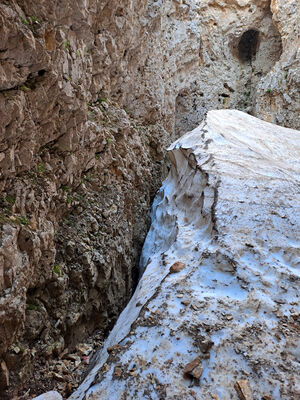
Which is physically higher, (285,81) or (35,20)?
(285,81)

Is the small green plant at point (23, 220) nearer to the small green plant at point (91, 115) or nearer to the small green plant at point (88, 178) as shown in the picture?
the small green plant at point (88, 178)

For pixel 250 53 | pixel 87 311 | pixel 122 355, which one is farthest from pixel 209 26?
pixel 122 355

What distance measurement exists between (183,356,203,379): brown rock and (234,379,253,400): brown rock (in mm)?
297

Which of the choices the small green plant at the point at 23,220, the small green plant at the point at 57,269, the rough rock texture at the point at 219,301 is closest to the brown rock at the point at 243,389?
the rough rock texture at the point at 219,301

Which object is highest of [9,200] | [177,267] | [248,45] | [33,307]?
[248,45]

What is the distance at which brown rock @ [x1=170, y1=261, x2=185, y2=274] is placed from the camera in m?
3.71

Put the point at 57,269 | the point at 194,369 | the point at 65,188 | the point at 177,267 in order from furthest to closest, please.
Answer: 1. the point at 65,188
2. the point at 57,269
3. the point at 177,267
4. the point at 194,369

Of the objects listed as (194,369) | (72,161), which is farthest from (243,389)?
(72,161)

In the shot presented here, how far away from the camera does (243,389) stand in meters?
2.38

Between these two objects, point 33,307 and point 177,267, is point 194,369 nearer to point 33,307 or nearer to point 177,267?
point 177,267

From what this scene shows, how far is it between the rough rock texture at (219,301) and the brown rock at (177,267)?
1 centimetres

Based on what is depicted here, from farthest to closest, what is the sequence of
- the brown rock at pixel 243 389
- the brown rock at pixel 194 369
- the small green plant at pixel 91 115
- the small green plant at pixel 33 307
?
the small green plant at pixel 91 115 → the small green plant at pixel 33 307 → the brown rock at pixel 194 369 → the brown rock at pixel 243 389

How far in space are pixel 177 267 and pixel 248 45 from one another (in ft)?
47.7

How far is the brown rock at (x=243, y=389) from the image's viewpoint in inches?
92.0
